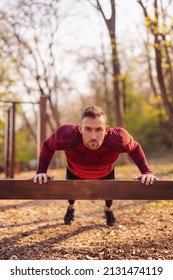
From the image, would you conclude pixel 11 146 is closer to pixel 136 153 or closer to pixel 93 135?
pixel 136 153

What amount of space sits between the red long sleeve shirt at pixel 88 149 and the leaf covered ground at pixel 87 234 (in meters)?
0.75

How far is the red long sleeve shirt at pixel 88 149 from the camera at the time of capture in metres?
3.13

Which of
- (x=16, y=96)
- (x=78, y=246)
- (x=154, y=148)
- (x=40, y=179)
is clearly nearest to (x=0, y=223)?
(x=78, y=246)

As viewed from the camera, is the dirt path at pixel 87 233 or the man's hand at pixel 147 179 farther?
the dirt path at pixel 87 233

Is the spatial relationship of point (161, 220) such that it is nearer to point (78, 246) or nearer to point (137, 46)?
point (78, 246)

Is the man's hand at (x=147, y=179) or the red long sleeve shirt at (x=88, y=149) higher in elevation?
the red long sleeve shirt at (x=88, y=149)

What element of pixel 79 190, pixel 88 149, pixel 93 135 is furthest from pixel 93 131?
pixel 79 190

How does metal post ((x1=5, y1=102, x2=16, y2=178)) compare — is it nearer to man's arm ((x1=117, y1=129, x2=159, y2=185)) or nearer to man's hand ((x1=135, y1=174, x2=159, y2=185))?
man's arm ((x1=117, y1=129, x2=159, y2=185))

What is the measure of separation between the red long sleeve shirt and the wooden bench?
0.26 metres

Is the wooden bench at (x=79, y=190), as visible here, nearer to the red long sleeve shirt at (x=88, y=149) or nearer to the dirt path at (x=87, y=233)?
the red long sleeve shirt at (x=88, y=149)

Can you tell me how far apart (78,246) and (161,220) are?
1449mm

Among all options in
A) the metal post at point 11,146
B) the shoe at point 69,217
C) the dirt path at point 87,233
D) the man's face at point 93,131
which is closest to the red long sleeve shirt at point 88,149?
the man's face at point 93,131

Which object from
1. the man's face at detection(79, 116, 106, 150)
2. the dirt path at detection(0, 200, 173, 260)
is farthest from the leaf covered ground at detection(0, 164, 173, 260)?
the man's face at detection(79, 116, 106, 150)
